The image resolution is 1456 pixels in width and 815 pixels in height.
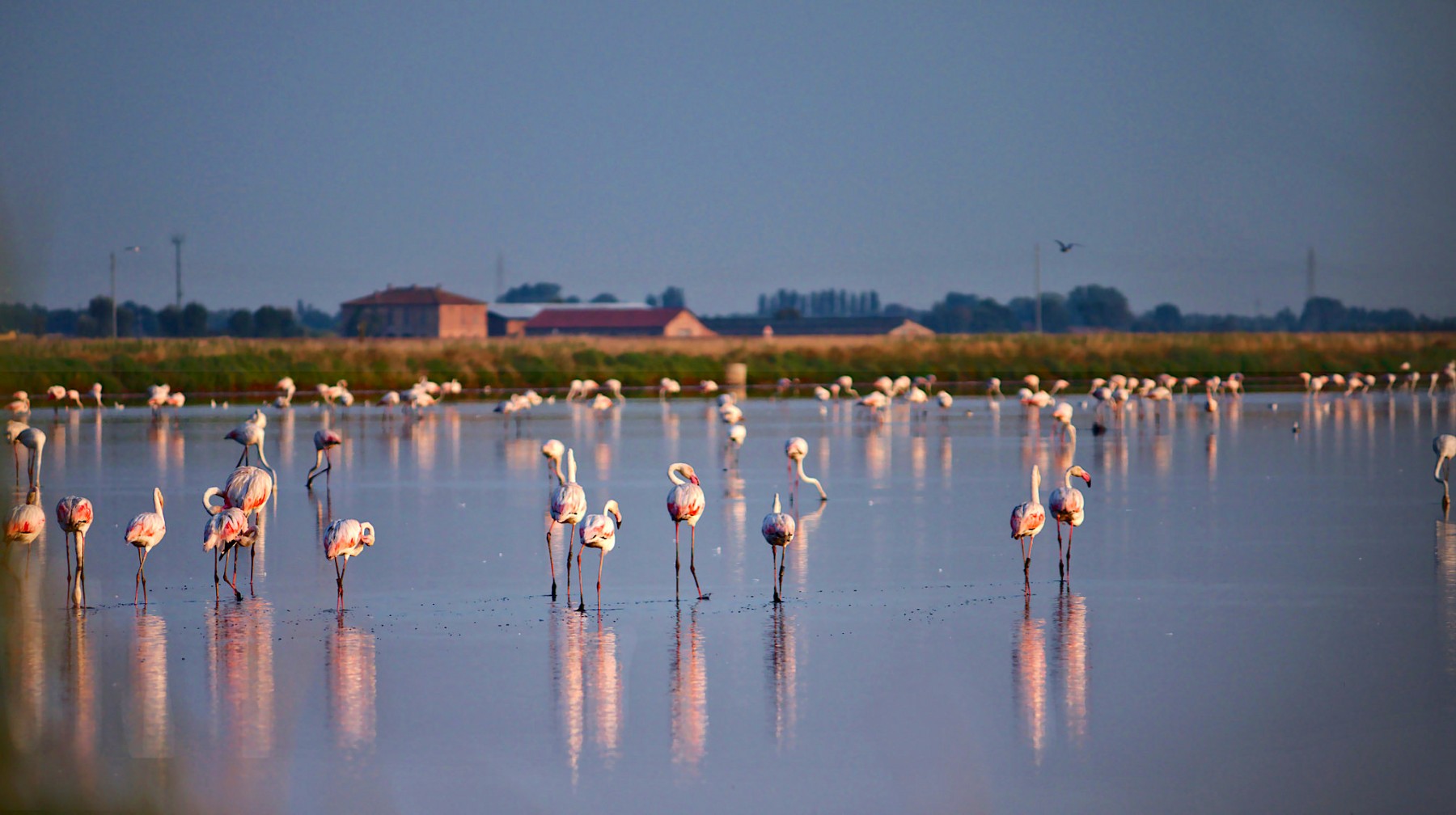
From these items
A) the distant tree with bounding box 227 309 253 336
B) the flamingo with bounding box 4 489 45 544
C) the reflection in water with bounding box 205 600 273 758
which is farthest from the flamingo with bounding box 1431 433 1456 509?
the distant tree with bounding box 227 309 253 336

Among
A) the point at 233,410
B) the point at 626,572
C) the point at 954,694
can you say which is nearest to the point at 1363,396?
the point at 233,410

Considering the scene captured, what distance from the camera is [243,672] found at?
373 inches

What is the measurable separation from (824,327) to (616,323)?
646 inches

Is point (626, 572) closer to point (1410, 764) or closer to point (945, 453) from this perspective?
point (1410, 764)

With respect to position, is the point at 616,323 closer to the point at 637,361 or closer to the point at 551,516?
the point at 637,361

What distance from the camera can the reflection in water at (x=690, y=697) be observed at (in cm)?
784

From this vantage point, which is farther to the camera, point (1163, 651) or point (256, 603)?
point (256, 603)

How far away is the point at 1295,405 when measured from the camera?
40625 mm

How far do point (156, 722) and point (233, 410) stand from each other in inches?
1269

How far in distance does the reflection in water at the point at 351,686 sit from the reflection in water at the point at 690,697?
61.5 inches

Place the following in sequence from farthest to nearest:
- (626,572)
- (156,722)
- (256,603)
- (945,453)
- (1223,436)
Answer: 1. (1223,436)
2. (945,453)
3. (626,572)
4. (256,603)
5. (156,722)

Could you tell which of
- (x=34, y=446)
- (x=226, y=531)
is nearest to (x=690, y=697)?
(x=226, y=531)

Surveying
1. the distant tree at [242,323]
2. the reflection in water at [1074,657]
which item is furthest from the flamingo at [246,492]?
the distant tree at [242,323]

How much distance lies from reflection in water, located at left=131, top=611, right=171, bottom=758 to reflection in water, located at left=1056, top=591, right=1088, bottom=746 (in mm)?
4511
